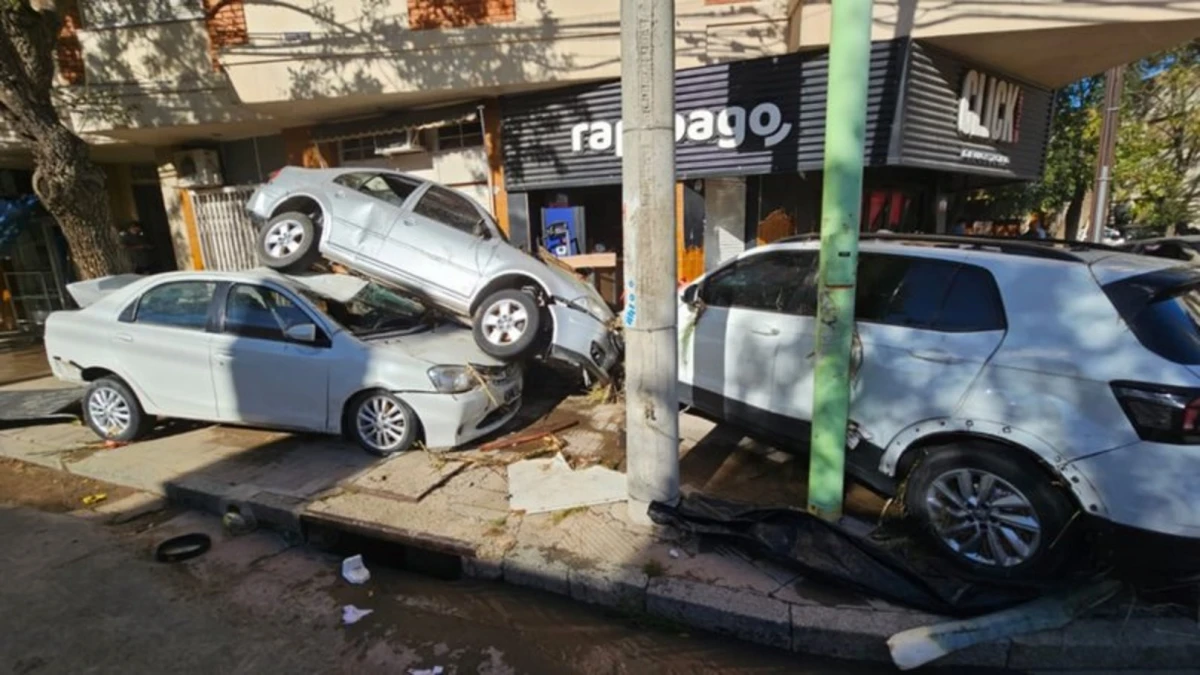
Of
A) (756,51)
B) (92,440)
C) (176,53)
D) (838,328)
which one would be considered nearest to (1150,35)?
(756,51)

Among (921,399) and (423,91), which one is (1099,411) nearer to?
(921,399)

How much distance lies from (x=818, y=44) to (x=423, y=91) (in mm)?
5198

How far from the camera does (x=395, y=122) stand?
30.3 ft

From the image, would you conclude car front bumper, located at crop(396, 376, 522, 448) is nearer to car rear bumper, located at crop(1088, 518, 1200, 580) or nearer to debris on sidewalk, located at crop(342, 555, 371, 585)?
debris on sidewalk, located at crop(342, 555, 371, 585)

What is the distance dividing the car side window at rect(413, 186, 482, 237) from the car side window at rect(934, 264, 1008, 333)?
456 centimetres

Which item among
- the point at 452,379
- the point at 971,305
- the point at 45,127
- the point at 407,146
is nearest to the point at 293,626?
the point at 452,379

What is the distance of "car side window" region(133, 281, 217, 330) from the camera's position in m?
5.36

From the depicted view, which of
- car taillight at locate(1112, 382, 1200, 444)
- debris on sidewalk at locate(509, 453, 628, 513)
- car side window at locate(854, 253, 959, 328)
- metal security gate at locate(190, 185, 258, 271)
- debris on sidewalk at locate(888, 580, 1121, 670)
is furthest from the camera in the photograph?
metal security gate at locate(190, 185, 258, 271)

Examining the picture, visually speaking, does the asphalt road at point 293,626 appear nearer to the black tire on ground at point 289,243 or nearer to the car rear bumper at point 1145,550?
the car rear bumper at point 1145,550

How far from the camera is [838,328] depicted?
3426 mm

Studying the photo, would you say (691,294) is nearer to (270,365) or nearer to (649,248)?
(649,248)

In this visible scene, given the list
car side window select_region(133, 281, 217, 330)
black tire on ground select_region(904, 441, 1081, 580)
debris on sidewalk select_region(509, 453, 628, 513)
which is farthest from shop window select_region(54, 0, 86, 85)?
black tire on ground select_region(904, 441, 1081, 580)

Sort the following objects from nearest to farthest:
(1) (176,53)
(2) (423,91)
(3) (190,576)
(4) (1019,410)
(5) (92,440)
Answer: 1. (4) (1019,410)
2. (3) (190,576)
3. (5) (92,440)
4. (2) (423,91)
5. (1) (176,53)

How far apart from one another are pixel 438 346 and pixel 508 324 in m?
0.73
